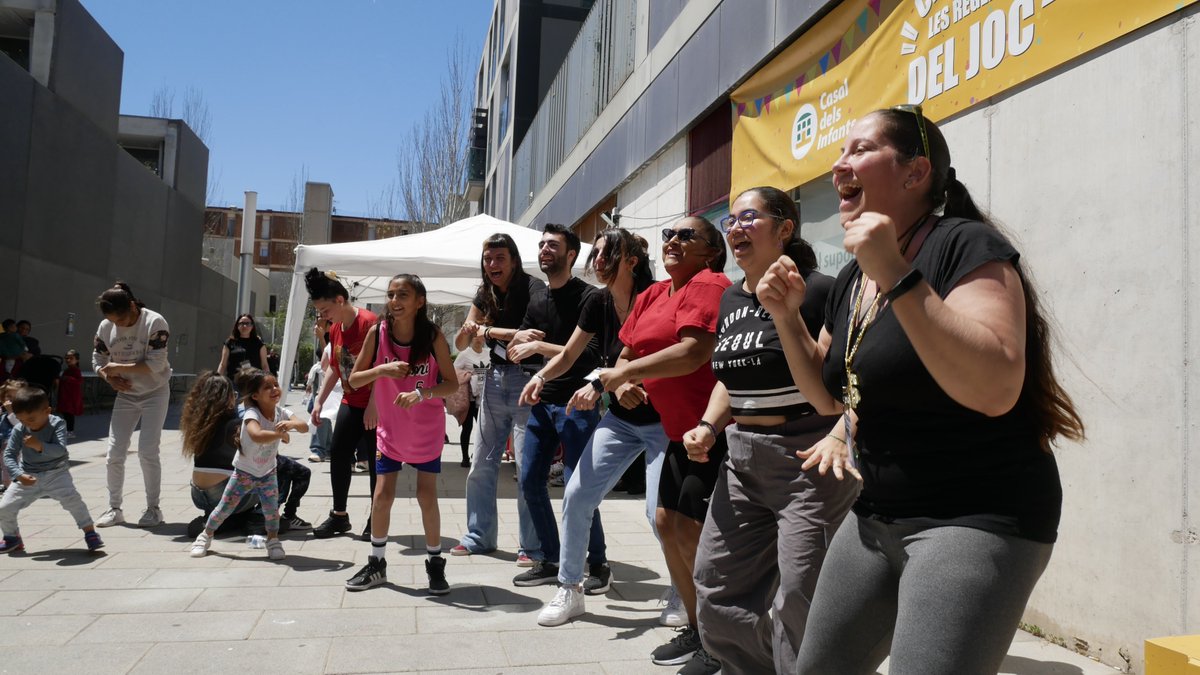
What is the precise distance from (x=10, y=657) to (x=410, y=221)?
2554 cm

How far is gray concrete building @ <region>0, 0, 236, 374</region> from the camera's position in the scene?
1625cm

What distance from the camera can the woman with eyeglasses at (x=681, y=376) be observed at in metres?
3.48

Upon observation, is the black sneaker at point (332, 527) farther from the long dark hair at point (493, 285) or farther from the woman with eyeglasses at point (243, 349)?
the woman with eyeglasses at point (243, 349)

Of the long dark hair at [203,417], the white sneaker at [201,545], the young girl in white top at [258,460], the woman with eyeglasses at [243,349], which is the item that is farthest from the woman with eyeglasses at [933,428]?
the woman with eyeglasses at [243,349]

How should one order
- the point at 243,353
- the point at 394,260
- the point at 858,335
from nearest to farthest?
the point at 858,335 → the point at 394,260 → the point at 243,353

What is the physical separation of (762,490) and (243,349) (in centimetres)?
807

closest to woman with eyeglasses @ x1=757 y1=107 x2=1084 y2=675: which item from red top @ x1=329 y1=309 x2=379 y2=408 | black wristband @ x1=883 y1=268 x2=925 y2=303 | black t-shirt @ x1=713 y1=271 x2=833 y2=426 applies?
black wristband @ x1=883 y1=268 x2=925 y2=303

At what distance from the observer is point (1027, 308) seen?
1673 mm

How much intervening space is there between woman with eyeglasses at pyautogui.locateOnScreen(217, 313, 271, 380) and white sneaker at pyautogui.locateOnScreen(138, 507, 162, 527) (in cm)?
302

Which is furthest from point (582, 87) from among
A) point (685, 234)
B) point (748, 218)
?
point (748, 218)

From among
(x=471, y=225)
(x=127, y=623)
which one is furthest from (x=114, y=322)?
(x=471, y=225)

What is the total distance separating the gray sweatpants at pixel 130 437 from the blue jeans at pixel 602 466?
3780mm

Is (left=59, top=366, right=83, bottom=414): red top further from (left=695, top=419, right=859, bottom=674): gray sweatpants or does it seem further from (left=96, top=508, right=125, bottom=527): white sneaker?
(left=695, top=419, right=859, bottom=674): gray sweatpants

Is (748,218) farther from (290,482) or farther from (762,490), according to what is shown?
(290,482)
